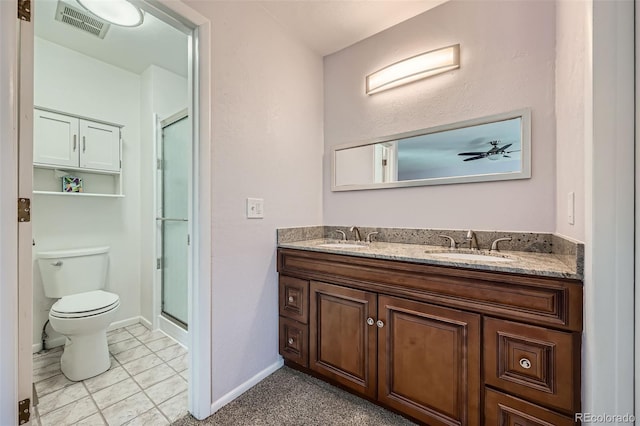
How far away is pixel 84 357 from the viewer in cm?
171

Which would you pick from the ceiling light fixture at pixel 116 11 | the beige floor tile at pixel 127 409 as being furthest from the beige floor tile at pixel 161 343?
the ceiling light fixture at pixel 116 11

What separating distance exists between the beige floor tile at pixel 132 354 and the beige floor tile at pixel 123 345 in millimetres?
46

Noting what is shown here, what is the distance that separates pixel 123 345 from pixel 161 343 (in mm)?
271

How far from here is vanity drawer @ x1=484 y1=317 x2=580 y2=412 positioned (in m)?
0.94

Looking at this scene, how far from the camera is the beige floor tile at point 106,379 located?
1.63 m

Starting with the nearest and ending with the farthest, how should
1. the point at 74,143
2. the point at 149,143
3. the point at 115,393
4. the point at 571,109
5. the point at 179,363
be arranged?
the point at 571,109, the point at 115,393, the point at 179,363, the point at 74,143, the point at 149,143

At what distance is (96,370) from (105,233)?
1.15 metres

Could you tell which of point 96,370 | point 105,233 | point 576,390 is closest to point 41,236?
point 105,233

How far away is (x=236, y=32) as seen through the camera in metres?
1.57

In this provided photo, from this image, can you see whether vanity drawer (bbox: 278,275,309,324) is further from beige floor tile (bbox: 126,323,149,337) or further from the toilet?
beige floor tile (bbox: 126,323,149,337)

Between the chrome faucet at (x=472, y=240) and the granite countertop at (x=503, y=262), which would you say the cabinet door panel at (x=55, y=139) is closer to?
the granite countertop at (x=503, y=262)

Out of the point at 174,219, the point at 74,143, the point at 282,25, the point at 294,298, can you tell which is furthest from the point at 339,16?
the point at 74,143

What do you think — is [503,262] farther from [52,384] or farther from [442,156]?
[52,384]

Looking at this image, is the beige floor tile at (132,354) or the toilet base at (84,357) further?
the beige floor tile at (132,354)
